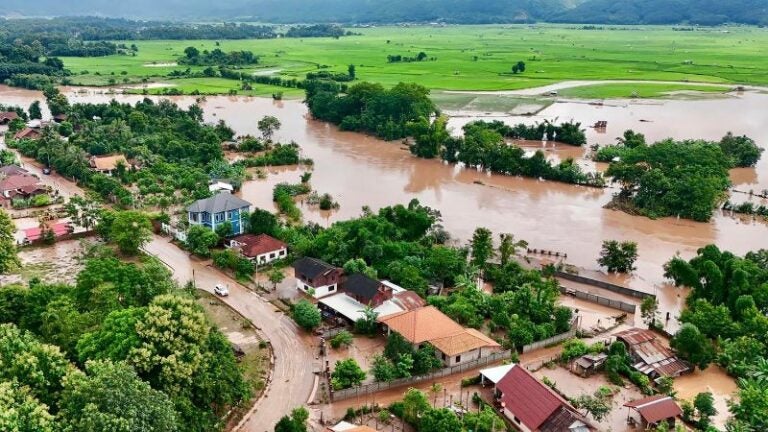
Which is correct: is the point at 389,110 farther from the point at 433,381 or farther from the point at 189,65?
the point at 189,65

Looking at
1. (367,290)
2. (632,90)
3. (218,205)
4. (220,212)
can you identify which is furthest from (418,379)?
(632,90)

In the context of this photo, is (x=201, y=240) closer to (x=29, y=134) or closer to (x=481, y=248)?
(x=481, y=248)

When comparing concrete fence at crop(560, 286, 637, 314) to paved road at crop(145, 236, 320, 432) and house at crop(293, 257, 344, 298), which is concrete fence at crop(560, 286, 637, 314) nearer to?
house at crop(293, 257, 344, 298)

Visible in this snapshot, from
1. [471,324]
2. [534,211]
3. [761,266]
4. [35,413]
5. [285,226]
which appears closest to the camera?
[35,413]

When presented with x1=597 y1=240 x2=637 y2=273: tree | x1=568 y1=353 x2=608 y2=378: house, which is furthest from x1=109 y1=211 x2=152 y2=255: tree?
x1=597 y1=240 x2=637 y2=273: tree

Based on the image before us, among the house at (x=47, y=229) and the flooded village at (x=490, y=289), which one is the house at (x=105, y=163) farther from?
the house at (x=47, y=229)

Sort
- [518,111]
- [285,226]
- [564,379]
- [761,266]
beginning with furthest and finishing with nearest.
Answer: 1. [518,111]
2. [285,226]
3. [761,266]
4. [564,379]

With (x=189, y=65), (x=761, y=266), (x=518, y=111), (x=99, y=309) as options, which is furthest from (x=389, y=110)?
(x=189, y=65)
